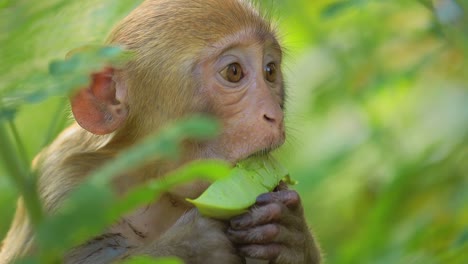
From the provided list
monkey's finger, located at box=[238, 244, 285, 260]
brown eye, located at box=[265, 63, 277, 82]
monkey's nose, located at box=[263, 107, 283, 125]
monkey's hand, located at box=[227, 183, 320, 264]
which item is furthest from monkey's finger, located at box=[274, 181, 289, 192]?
brown eye, located at box=[265, 63, 277, 82]

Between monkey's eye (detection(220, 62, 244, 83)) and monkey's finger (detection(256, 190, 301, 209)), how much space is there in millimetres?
851

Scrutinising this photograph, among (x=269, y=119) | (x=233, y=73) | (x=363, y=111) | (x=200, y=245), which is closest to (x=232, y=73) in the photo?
(x=233, y=73)

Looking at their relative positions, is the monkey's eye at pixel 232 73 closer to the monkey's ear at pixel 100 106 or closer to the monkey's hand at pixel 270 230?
the monkey's ear at pixel 100 106

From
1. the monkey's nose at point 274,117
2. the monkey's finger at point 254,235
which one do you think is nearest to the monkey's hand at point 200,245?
the monkey's finger at point 254,235

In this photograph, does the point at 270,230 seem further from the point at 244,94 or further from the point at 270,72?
the point at 270,72

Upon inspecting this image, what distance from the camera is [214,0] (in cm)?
602

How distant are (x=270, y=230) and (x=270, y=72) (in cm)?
131

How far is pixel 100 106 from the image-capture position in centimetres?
585

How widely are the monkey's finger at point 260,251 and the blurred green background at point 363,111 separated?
26.0 inches

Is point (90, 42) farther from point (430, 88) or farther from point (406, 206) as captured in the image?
point (430, 88)

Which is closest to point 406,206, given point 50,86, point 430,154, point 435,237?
point 430,154

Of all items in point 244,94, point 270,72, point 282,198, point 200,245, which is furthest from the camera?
point 270,72

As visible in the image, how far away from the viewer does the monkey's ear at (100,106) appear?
5801 mm

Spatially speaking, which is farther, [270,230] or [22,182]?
[270,230]
